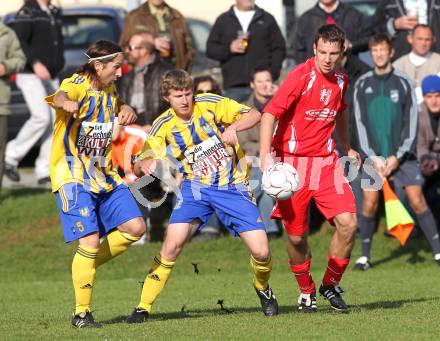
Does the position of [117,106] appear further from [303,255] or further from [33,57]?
[33,57]

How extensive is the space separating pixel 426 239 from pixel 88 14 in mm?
7484

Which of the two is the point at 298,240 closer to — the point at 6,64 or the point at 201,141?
the point at 201,141

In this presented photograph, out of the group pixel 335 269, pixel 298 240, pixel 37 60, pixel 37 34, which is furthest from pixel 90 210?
pixel 37 34

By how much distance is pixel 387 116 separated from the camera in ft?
45.4

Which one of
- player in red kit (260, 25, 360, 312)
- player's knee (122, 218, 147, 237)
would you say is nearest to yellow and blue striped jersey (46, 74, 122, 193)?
player's knee (122, 218, 147, 237)

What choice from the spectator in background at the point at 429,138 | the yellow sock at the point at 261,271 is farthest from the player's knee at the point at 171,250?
the spectator in background at the point at 429,138

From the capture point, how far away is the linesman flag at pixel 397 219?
531 inches

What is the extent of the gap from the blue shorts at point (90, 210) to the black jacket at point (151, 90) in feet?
17.4

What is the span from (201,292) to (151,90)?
137 inches

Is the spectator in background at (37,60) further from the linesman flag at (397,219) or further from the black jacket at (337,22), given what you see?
the linesman flag at (397,219)

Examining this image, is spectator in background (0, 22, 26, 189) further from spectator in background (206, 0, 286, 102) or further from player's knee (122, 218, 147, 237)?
player's knee (122, 218, 147, 237)

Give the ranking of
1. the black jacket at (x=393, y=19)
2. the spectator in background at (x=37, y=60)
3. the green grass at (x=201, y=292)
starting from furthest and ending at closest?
the spectator in background at (x=37, y=60)
the black jacket at (x=393, y=19)
the green grass at (x=201, y=292)

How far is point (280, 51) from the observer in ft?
50.5

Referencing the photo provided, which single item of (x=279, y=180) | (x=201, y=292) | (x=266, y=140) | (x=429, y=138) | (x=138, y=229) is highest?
(x=266, y=140)
